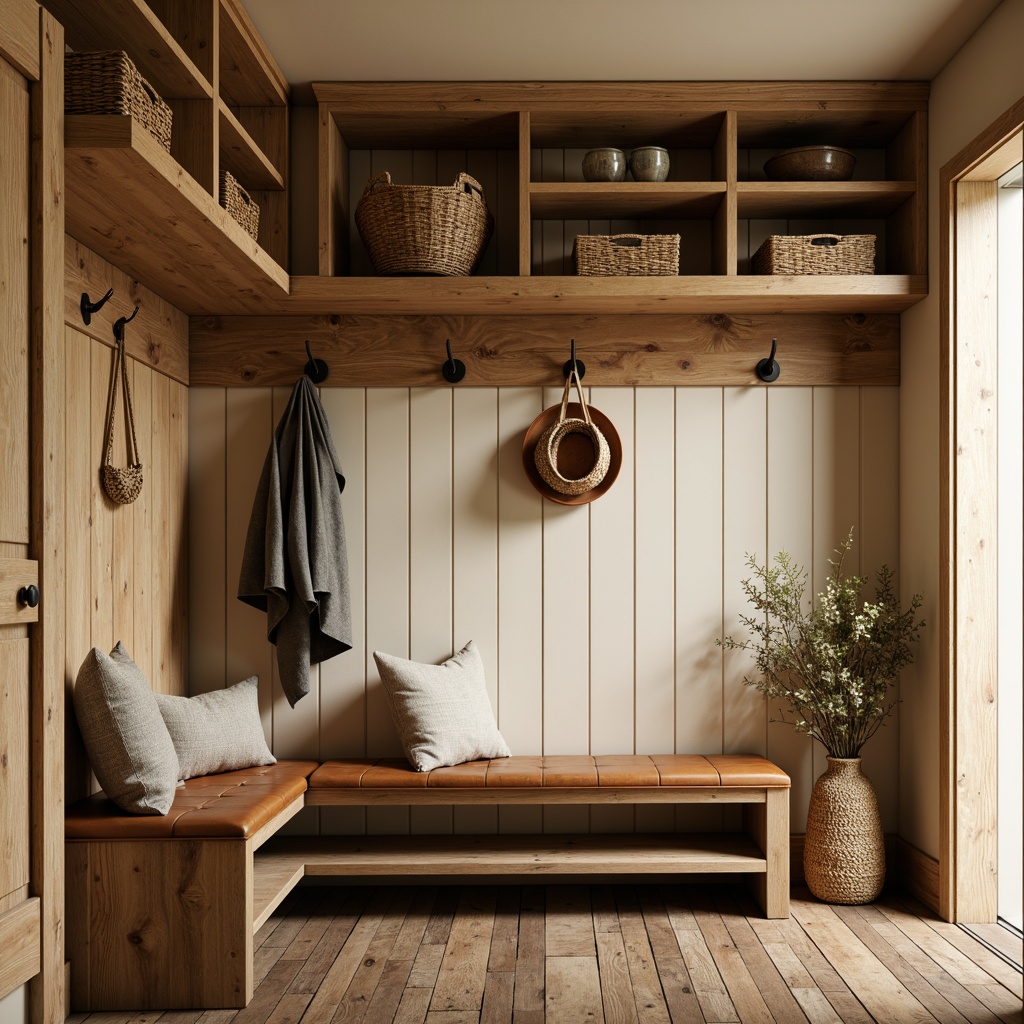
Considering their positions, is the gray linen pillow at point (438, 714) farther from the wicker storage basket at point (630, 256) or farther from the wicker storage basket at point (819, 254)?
the wicker storage basket at point (819, 254)

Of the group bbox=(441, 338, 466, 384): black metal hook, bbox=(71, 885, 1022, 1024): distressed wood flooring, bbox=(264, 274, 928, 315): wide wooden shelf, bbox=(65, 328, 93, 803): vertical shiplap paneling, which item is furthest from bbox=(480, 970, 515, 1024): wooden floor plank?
bbox=(264, 274, 928, 315): wide wooden shelf

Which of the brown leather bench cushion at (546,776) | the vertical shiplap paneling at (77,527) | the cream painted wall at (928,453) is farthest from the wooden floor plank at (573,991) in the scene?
the vertical shiplap paneling at (77,527)

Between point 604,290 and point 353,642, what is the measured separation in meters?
1.50

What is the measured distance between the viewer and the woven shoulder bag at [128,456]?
2.80 meters

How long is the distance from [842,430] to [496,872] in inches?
76.7

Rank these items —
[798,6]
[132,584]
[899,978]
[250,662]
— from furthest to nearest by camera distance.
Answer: [250,662], [132,584], [798,6], [899,978]

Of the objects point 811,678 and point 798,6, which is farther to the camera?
point 811,678

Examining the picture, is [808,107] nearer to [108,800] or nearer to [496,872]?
[496,872]

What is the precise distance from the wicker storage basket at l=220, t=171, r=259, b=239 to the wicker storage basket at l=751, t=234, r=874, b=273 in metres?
1.66

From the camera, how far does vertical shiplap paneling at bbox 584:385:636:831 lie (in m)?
3.45

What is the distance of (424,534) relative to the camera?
348 cm

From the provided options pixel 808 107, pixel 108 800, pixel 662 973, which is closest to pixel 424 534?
pixel 108 800

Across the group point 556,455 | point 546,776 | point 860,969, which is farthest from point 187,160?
point 860,969

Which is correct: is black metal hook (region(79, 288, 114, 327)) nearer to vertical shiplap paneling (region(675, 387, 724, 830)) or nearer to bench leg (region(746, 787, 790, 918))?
vertical shiplap paneling (region(675, 387, 724, 830))
